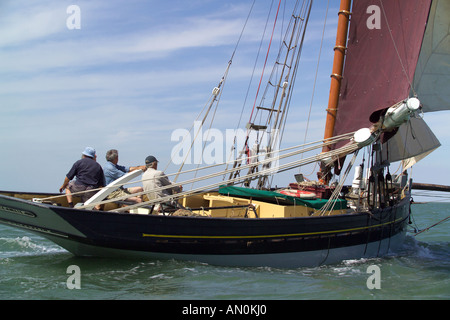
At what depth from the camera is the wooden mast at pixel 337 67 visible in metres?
13.6

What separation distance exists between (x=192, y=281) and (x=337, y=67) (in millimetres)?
8440

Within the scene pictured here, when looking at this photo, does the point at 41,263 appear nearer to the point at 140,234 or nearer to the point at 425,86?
the point at 140,234

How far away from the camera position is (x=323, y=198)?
464 inches

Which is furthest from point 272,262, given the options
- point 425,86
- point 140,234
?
point 425,86

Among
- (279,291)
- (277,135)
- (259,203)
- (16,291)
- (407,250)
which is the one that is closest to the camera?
(16,291)

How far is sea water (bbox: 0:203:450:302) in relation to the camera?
7168 millimetres

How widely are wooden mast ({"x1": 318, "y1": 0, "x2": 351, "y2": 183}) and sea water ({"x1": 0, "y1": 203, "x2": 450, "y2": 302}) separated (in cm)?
450

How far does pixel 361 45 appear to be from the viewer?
43.4 feet

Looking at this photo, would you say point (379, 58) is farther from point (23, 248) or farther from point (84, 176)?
point (23, 248)

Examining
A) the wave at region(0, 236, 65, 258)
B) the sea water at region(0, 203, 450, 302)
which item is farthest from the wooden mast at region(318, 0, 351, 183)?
the wave at region(0, 236, 65, 258)

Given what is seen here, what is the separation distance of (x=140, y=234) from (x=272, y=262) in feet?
9.17

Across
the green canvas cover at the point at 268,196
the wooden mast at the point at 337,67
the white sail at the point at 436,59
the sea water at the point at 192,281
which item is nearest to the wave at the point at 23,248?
the sea water at the point at 192,281

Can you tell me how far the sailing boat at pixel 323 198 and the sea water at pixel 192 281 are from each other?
390mm

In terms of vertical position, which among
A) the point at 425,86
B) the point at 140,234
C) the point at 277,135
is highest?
the point at 425,86
